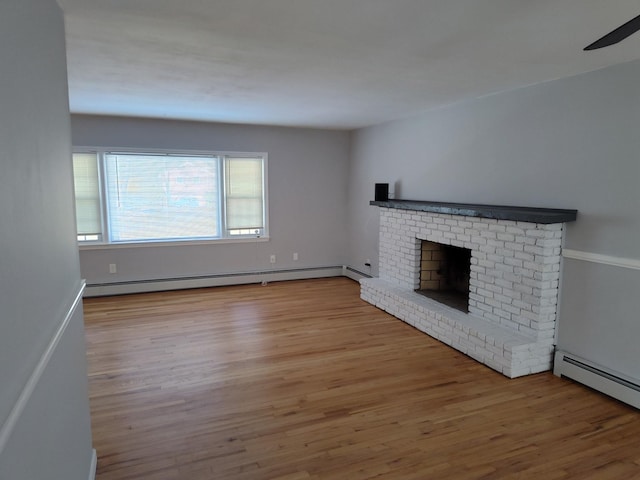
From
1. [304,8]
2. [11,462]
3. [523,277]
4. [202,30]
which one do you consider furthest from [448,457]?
[202,30]

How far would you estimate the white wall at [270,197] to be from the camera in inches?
221

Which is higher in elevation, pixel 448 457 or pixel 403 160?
pixel 403 160

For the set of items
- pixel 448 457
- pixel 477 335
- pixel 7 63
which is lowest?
pixel 448 457

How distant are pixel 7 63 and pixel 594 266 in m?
3.65

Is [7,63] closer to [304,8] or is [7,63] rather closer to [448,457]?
[304,8]

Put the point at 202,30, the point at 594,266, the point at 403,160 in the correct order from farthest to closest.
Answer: the point at 403,160 < the point at 594,266 < the point at 202,30

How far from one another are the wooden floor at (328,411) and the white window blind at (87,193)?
1690 mm

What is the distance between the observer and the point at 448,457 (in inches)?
93.0

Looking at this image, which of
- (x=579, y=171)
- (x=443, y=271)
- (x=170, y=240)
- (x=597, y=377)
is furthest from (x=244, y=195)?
(x=597, y=377)

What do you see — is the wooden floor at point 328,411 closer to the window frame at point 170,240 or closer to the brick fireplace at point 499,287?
the brick fireplace at point 499,287

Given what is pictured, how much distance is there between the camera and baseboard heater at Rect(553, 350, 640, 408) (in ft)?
9.56

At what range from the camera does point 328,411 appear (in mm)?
2832

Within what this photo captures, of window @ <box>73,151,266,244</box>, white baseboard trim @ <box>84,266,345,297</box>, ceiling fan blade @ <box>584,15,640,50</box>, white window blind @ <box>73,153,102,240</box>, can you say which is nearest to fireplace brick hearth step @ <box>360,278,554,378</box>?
white baseboard trim @ <box>84,266,345,297</box>

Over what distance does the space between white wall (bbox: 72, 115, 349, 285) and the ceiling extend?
1.34 m
